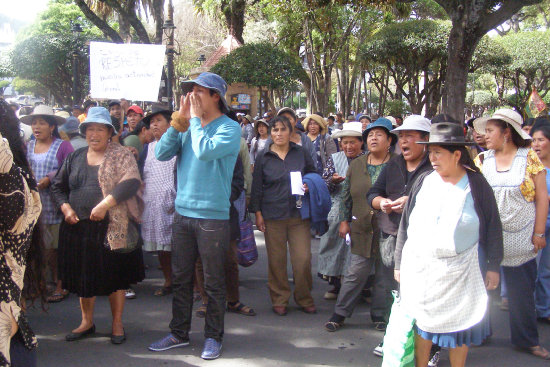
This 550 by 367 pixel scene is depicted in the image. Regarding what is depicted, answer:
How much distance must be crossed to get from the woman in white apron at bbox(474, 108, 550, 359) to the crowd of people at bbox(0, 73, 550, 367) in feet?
0.03

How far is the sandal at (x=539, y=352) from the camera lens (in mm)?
4137

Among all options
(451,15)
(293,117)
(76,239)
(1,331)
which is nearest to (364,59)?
(451,15)

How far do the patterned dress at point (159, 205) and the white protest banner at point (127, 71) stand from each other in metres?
2.39

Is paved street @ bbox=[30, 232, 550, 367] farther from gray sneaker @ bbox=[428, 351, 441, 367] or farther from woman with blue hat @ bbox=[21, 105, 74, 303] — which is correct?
woman with blue hat @ bbox=[21, 105, 74, 303]

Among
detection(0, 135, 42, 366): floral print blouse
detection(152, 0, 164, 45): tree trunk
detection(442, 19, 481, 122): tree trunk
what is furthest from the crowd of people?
detection(152, 0, 164, 45): tree trunk

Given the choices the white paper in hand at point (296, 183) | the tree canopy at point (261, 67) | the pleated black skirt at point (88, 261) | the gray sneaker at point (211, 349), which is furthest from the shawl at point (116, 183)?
the tree canopy at point (261, 67)

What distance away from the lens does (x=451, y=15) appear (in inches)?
345

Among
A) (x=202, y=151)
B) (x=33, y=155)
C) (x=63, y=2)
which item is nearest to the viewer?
(x=202, y=151)

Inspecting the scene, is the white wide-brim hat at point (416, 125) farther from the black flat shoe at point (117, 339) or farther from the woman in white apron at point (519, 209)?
the black flat shoe at point (117, 339)

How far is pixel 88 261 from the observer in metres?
4.18

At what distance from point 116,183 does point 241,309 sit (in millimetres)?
1821

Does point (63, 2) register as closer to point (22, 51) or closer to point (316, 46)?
point (22, 51)

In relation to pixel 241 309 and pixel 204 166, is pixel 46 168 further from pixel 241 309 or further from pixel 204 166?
pixel 241 309

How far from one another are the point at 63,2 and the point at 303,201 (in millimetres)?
42013
